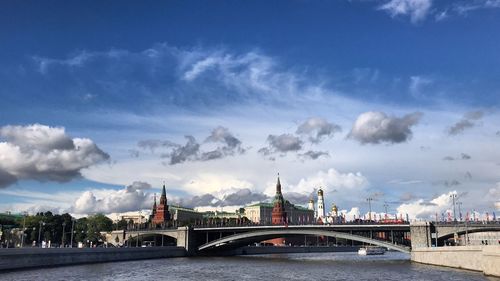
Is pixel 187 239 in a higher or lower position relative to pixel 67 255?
higher

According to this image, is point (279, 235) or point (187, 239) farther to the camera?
point (187, 239)

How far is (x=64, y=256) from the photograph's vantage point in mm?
64812

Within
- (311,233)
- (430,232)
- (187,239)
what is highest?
(430,232)

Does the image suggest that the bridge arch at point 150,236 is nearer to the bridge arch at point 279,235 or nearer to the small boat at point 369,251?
the bridge arch at point 279,235

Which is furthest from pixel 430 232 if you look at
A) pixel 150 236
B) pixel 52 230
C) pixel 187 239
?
pixel 52 230

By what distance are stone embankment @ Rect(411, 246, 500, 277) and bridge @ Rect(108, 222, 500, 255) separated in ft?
14.4

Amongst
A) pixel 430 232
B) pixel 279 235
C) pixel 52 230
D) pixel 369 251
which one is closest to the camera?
pixel 430 232

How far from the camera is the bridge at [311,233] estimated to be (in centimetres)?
7819

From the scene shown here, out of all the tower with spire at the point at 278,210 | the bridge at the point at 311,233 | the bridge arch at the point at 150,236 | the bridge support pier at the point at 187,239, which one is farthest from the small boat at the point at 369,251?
the bridge arch at the point at 150,236

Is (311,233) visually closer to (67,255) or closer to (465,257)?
(465,257)

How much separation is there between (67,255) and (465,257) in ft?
164

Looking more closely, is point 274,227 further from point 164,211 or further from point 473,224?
point 164,211

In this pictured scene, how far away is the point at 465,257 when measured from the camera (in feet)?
186

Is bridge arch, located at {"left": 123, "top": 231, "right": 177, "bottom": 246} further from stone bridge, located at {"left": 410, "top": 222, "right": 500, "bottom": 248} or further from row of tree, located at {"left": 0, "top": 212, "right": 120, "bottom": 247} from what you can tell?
stone bridge, located at {"left": 410, "top": 222, "right": 500, "bottom": 248}
